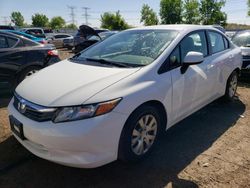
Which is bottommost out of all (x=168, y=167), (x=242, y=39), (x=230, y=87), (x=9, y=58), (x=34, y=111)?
(x=168, y=167)

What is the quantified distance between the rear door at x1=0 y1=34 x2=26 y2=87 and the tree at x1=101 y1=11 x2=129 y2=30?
5726cm

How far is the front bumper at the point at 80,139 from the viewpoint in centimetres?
271

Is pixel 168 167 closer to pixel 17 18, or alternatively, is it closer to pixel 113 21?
pixel 113 21

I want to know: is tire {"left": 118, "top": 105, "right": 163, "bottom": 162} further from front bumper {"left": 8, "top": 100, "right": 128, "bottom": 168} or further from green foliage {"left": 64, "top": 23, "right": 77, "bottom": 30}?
green foliage {"left": 64, "top": 23, "right": 77, "bottom": 30}

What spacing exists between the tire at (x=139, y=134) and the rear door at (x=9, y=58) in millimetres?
3996

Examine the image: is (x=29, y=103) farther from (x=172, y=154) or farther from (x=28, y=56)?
(x=28, y=56)

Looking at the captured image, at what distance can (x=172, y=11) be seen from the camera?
5309cm

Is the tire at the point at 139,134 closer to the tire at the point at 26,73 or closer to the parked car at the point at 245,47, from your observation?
the tire at the point at 26,73

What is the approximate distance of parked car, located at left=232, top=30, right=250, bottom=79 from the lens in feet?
24.5

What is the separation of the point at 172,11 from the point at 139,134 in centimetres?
5287

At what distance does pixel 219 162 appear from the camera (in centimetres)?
348

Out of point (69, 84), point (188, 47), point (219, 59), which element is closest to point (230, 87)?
point (219, 59)


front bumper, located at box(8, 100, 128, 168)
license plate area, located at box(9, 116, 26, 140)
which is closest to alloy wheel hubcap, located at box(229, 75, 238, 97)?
front bumper, located at box(8, 100, 128, 168)

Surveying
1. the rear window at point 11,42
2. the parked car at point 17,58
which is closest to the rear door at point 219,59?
the parked car at point 17,58
